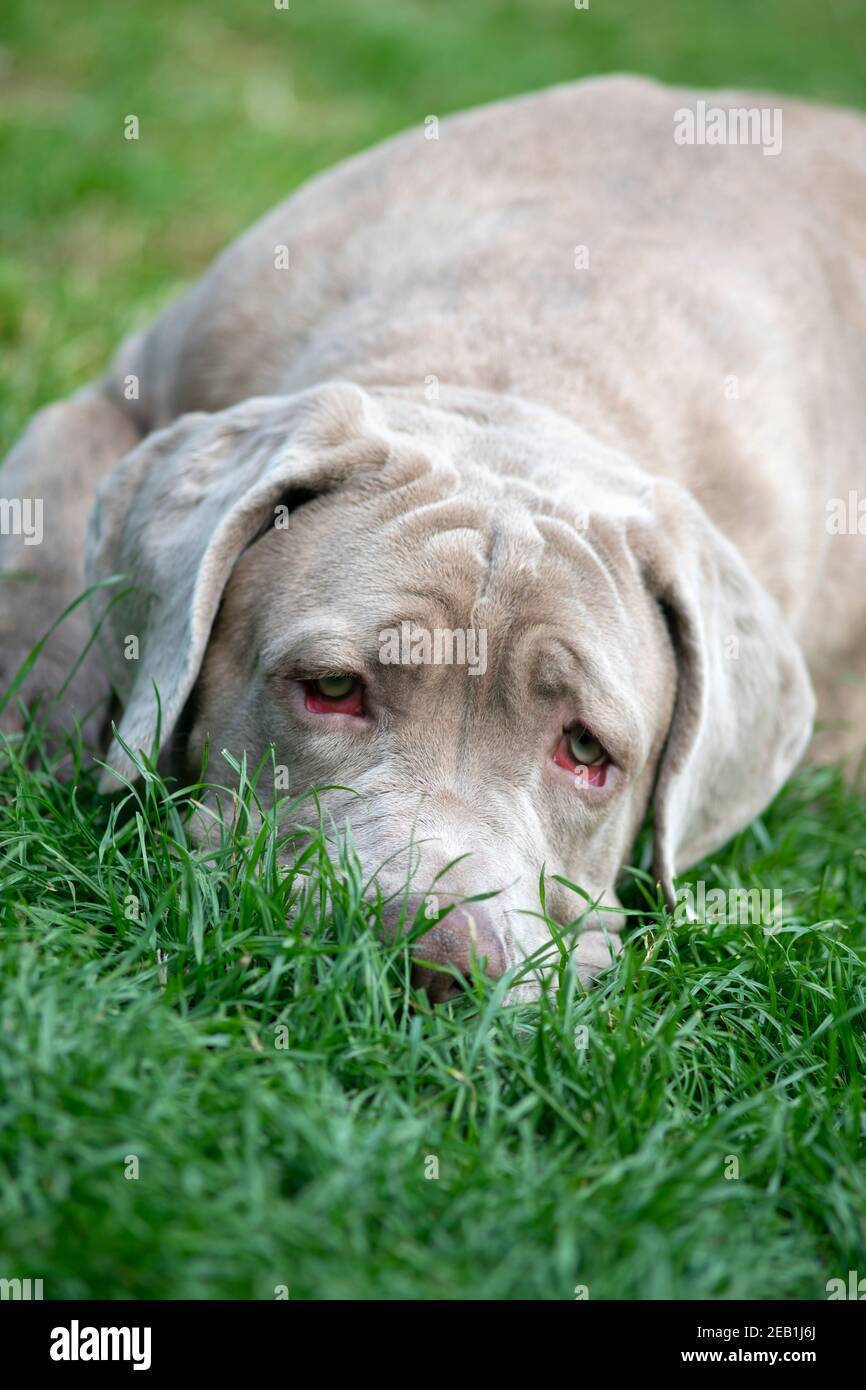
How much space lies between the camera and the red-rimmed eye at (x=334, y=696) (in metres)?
3.02

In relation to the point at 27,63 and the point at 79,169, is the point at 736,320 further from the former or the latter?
the point at 27,63

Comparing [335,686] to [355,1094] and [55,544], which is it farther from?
[55,544]

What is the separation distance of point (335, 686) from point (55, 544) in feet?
4.24

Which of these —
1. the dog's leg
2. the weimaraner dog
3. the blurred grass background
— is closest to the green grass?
the weimaraner dog

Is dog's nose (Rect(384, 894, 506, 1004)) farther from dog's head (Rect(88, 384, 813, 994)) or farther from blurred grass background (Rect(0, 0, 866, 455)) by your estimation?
blurred grass background (Rect(0, 0, 866, 455))

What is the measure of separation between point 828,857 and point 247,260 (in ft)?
7.47

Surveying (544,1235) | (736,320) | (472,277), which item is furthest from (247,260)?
(544,1235)

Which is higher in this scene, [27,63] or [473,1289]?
[27,63]

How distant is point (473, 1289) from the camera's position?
2.02 m

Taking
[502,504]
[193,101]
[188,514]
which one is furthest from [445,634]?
[193,101]

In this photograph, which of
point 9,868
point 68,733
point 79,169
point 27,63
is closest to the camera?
point 9,868

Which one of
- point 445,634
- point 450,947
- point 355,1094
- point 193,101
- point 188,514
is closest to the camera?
point 355,1094

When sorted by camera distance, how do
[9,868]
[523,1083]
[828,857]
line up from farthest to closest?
[828,857]
[9,868]
[523,1083]

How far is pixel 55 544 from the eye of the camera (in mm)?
3998
